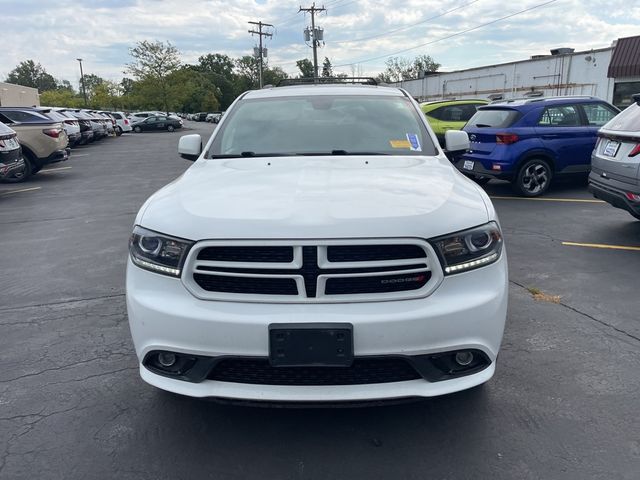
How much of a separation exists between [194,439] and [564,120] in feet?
28.7

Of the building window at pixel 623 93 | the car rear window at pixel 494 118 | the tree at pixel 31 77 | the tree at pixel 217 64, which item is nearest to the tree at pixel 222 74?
the tree at pixel 217 64

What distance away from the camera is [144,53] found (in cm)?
5631

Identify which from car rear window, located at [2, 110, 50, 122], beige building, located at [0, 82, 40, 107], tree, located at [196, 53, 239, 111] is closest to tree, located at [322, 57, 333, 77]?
tree, located at [196, 53, 239, 111]

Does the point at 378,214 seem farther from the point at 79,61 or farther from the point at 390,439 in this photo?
the point at 79,61

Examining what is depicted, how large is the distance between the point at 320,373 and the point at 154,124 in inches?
1729

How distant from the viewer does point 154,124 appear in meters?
42.6

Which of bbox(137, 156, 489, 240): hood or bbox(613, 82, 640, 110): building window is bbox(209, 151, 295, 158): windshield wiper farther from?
bbox(613, 82, 640, 110): building window

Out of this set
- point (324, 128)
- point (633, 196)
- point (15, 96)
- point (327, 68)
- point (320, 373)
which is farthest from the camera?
point (327, 68)

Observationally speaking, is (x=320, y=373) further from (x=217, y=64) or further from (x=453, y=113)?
(x=217, y=64)

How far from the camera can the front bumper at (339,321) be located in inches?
87.2

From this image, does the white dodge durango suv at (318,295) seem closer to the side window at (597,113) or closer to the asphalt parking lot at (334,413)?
the asphalt parking lot at (334,413)

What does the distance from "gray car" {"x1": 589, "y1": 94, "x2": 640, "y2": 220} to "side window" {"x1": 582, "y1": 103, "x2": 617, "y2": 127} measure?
3179 millimetres

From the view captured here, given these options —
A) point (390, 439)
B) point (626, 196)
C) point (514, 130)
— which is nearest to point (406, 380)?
point (390, 439)

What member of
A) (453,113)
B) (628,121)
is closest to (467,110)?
(453,113)
